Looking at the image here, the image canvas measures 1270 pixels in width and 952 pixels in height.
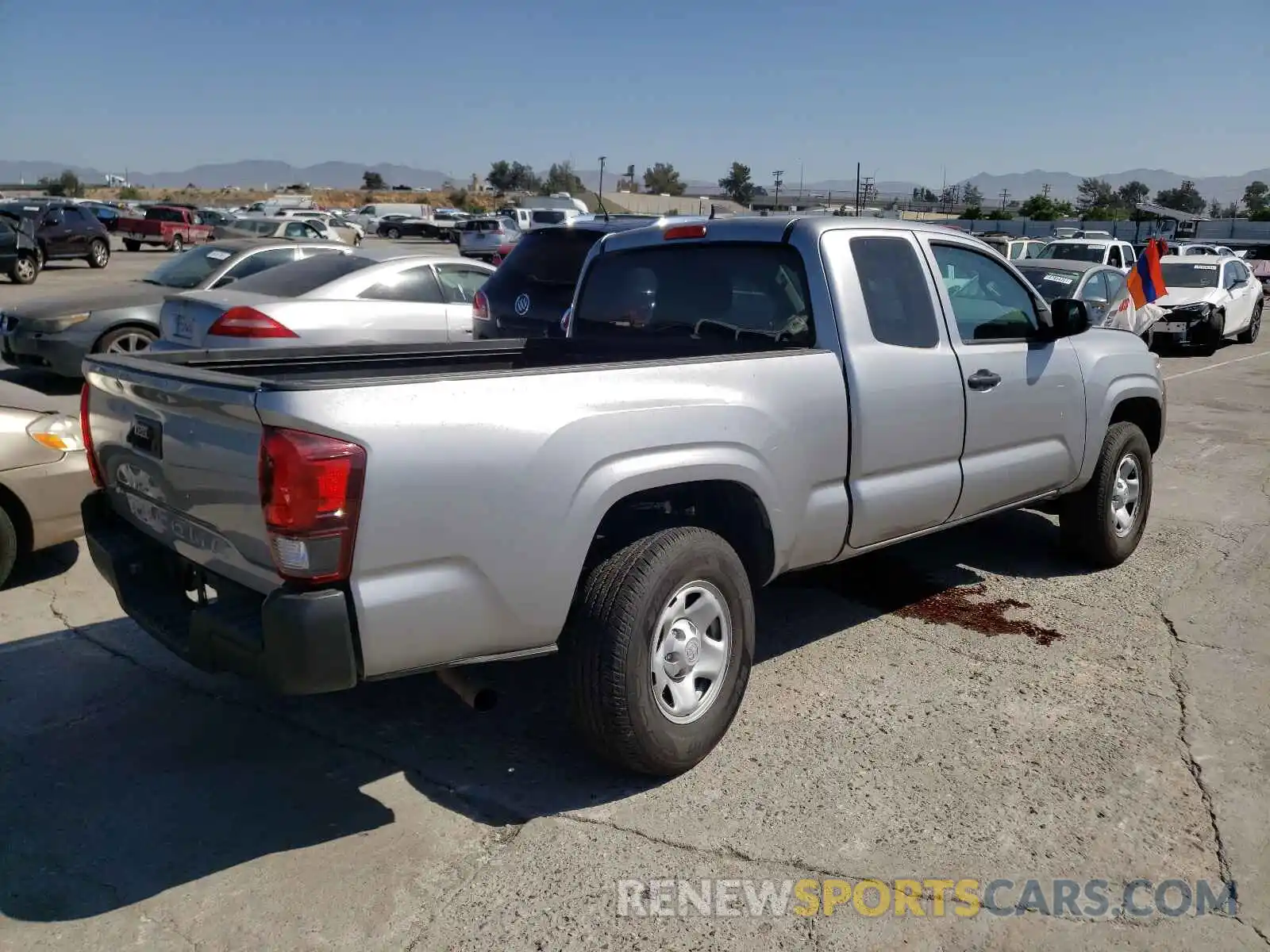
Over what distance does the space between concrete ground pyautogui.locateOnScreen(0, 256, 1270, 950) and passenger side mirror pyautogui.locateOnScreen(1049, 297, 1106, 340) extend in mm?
1445

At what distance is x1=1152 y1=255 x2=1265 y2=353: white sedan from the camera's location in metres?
17.8

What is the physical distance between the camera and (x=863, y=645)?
504cm

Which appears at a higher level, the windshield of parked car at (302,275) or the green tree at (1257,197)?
the green tree at (1257,197)

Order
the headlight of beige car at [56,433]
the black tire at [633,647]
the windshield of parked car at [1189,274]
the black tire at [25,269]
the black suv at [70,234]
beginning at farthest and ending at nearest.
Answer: the black suv at [70,234]
the black tire at [25,269]
the windshield of parked car at [1189,274]
the headlight of beige car at [56,433]
the black tire at [633,647]

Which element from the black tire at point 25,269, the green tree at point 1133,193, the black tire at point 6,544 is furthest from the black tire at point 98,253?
the green tree at point 1133,193

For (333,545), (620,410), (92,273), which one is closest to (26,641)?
(333,545)

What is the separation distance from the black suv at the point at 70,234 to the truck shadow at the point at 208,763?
89.4ft

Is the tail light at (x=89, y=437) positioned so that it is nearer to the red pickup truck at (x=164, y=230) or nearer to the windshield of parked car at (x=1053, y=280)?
the windshield of parked car at (x=1053, y=280)

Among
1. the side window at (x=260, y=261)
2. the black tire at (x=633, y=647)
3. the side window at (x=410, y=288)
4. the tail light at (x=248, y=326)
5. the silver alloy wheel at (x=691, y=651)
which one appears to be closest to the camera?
the black tire at (x=633, y=647)

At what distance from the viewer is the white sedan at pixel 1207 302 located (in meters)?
17.8

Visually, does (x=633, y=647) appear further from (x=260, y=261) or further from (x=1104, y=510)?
(x=260, y=261)

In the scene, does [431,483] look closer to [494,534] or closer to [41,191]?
[494,534]

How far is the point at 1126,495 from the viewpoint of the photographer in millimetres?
6258

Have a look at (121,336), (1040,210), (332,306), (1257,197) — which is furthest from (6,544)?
(1257,197)
